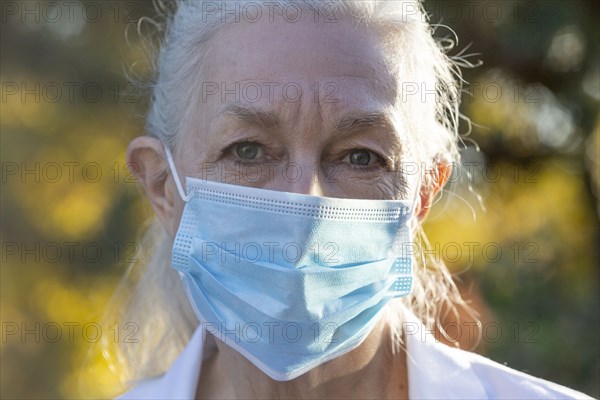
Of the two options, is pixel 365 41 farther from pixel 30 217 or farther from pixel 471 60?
pixel 30 217

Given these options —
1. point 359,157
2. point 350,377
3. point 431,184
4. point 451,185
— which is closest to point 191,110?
point 359,157

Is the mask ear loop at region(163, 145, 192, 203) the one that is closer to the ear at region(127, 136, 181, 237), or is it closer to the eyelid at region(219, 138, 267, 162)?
the ear at region(127, 136, 181, 237)

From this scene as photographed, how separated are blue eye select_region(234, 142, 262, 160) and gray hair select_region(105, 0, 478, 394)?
31 centimetres

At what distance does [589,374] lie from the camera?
482 centimetres

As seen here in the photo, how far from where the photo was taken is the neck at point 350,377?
8.79 ft

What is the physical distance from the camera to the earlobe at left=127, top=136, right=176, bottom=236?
2.88 meters

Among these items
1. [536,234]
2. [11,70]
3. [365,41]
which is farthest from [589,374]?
[11,70]

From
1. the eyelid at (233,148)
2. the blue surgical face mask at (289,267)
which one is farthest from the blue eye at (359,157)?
the eyelid at (233,148)

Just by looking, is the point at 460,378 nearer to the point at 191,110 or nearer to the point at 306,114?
the point at 306,114

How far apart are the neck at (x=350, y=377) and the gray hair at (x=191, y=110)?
0.41 m

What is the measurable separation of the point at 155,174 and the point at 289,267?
0.77 meters

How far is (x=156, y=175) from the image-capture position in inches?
116

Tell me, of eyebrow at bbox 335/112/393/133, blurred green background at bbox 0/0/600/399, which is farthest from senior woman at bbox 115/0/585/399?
blurred green background at bbox 0/0/600/399

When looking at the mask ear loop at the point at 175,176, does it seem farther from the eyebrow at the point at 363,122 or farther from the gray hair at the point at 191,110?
the eyebrow at the point at 363,122
